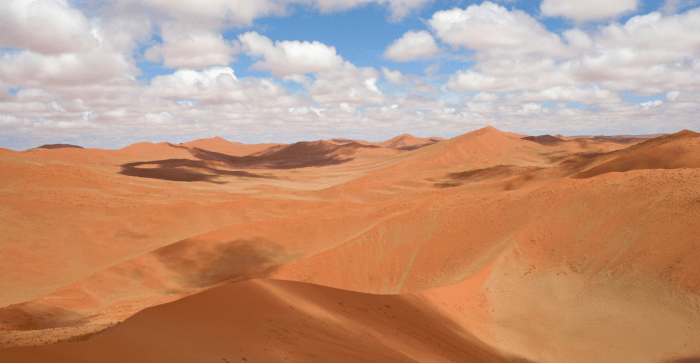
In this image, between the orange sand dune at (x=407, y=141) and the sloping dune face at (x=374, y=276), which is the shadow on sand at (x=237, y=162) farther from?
the orange sand dune at (x=407, y=141)

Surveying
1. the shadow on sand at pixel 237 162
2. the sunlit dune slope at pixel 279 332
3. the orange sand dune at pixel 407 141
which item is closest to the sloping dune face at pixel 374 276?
the sunlit dune slope at pixel 279 332

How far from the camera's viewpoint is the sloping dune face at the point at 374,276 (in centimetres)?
847

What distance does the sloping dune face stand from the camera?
8.47 meters

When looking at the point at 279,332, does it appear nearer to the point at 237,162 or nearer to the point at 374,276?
the point at 374,276

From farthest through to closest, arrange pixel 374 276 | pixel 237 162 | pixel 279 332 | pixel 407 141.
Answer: pixel 407 141
pixel 237 162
pixel 374 276
pixel 279 332

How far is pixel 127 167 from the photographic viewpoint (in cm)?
7156

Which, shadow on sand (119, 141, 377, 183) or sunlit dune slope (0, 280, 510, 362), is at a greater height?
shadow on sand (119, 141, 377, 183)

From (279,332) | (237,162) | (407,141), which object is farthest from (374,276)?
(407,141)

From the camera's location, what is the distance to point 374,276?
66.9ft

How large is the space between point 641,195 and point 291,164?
3517 inches

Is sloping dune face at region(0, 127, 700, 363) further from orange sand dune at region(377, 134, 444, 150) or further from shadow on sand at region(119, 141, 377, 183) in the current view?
orange sand dune at region(377, 134, 444, 150)

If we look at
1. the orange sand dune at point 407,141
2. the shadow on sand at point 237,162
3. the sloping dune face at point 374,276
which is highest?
the orange sand dune at point 407,141

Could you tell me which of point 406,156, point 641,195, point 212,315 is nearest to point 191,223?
point 212,315

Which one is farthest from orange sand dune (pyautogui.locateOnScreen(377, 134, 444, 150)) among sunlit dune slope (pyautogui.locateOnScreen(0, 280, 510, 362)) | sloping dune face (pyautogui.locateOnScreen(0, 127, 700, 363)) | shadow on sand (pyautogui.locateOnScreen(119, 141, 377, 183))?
sunlit dune slope (pyautogui.locateOnScreen(0, 280, 510, 362))
